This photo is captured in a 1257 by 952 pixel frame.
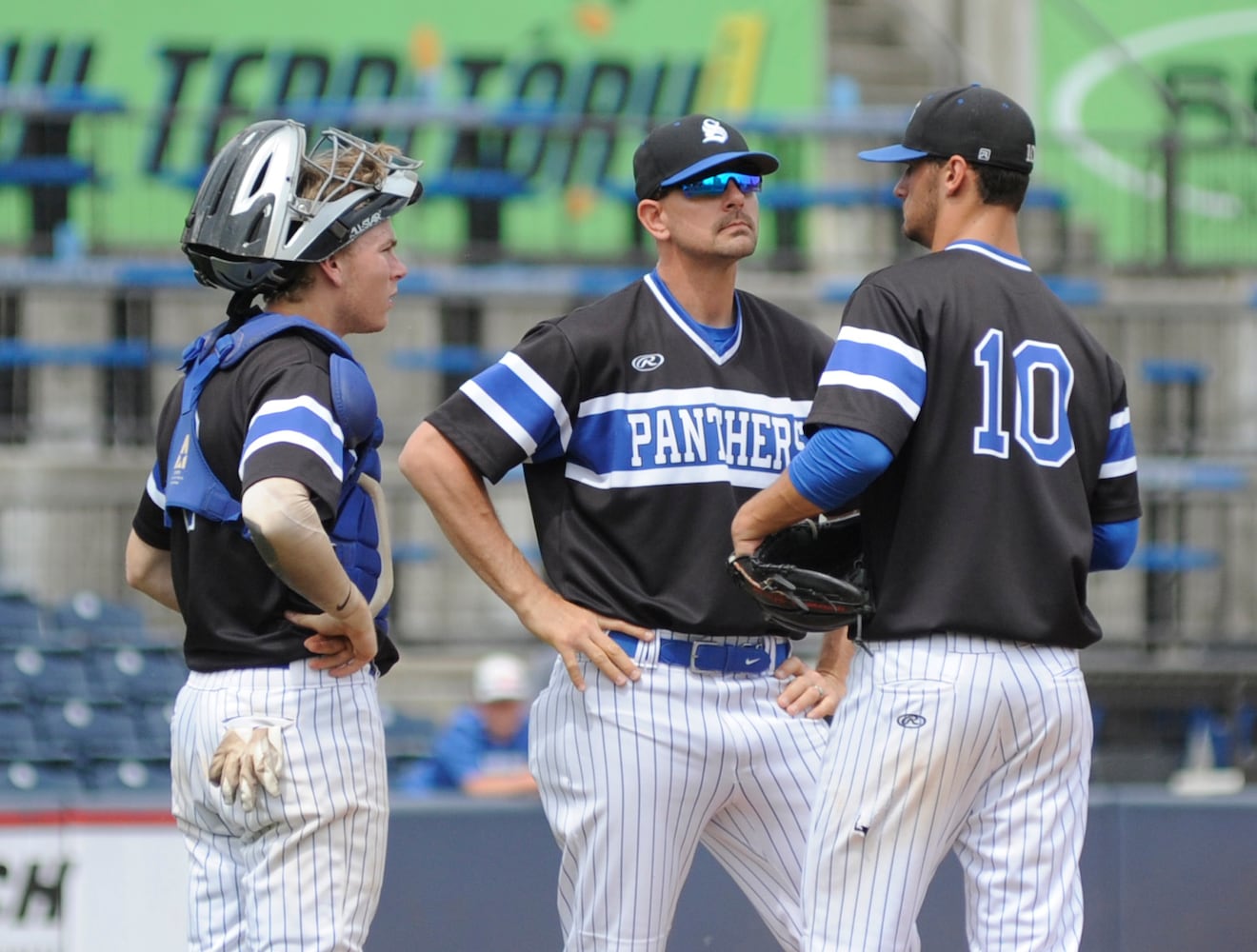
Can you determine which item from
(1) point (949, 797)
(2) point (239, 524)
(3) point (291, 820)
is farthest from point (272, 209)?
(1) point (949, 797)

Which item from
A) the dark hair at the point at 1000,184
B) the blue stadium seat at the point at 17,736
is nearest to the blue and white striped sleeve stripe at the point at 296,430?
the dark hair at the point at 1000,184

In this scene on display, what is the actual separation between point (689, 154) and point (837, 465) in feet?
2.86

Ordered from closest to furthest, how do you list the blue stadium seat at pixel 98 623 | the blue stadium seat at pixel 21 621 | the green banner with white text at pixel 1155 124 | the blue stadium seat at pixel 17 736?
the blue stadium seat at pixel 17 736 → the blue stadium seat at pixel 21 621 → the blue stadium seat at pixel 98 623 → the green banner with white text at pixel 1155 124

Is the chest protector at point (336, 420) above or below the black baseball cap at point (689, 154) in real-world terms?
below

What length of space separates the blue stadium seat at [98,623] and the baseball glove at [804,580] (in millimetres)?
6271

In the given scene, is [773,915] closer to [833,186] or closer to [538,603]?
[538,603]

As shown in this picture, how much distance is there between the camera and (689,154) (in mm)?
3842

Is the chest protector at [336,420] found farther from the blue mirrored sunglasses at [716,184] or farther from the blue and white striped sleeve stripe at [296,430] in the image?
the blue mirrored sunglasses at [716,184]

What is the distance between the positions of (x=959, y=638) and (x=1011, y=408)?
0.44 m

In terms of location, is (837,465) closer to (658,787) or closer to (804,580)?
(804,580)

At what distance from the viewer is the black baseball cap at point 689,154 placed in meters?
A: 3.83

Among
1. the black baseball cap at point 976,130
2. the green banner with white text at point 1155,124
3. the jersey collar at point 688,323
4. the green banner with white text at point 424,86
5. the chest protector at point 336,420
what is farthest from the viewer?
the green banner with white text at point 1155,124

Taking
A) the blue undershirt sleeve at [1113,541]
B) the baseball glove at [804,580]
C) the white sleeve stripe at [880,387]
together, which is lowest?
Result: the baseball glove at [804,580]

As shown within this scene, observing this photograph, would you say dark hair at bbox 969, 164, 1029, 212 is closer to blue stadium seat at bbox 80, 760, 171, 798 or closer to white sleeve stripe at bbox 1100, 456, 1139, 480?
white sleeve stripe at bbox 1100, 456, 1139, 480
